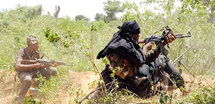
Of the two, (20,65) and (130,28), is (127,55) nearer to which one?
(130,28)

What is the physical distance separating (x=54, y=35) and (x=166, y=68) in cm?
255

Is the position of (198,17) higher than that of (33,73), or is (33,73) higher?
(198,17)

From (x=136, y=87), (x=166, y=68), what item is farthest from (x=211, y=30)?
(x=136, y=87)

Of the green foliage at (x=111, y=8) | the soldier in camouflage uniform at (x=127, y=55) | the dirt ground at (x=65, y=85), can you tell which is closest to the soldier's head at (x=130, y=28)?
the soldier in camouflage uniform at (x=127, y=55)

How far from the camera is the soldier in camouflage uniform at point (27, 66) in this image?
4418mm

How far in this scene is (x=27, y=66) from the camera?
14.8 ft

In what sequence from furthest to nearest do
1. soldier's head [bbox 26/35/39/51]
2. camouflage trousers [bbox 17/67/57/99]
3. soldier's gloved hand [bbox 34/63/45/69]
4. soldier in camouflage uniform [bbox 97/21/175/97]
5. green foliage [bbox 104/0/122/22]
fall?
green foliage [bbox 104/0/122/22]
soldier's gloved hand [bbox 34/63/45/69]
soldier's head [bbox 26/35/39/51]
camouflage trousers [bbox 17/67/57/99]
soldier in camouflage uniform [bbox 97/21/175/97]

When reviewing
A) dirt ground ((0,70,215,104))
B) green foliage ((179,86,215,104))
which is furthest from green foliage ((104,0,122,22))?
green foliage ((179,86,215,104))

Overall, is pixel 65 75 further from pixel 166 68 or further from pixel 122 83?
pixel 166 68

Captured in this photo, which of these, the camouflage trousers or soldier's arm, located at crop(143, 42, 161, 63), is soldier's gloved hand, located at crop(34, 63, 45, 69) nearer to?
the camouflage trousers

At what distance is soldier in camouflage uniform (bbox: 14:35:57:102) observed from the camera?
4418mm

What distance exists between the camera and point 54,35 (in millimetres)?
2473

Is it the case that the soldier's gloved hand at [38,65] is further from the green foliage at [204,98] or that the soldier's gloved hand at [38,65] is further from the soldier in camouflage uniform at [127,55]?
the green foliage at [204,98]

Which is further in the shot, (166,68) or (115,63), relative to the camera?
(166,68)
